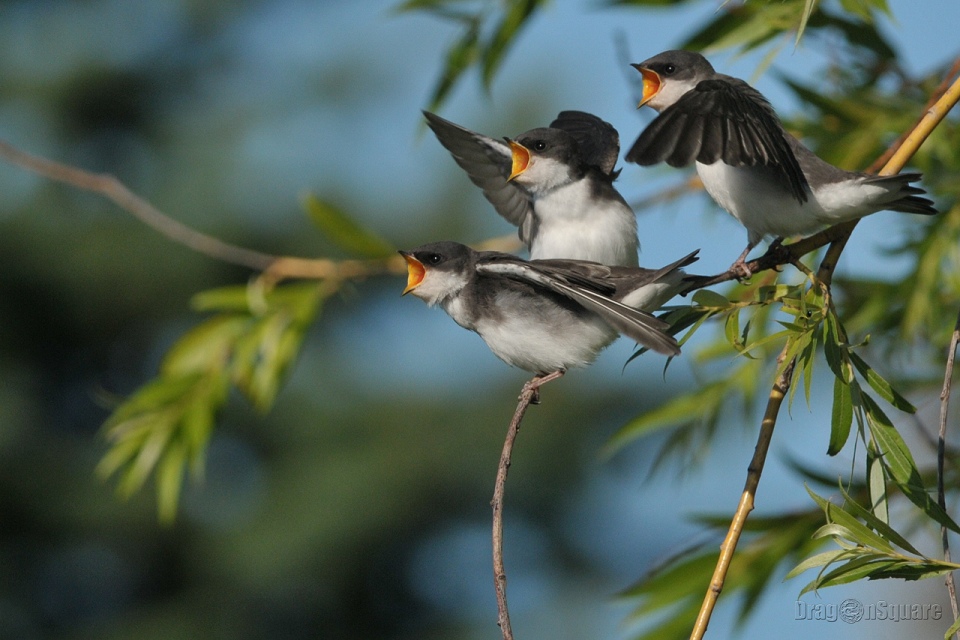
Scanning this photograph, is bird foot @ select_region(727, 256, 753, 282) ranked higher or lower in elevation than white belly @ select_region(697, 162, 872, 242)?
lower

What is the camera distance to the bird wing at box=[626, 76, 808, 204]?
124 centimetres

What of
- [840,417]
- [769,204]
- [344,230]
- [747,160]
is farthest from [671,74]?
[344,230]

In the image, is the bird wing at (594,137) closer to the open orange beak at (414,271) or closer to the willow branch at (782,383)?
the open orange beak at (414,271)

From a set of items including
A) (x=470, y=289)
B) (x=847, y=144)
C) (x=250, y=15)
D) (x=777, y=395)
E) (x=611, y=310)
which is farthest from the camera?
(x=250, y=15)

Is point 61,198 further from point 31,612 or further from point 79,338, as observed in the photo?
point 31,612

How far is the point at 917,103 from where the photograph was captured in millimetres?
2547

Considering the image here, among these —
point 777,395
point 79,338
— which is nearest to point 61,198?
point 79,338

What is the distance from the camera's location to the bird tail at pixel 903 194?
151 cm

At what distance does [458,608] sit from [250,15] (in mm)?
8780

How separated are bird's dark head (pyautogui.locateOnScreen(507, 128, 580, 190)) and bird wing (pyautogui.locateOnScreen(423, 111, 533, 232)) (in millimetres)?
160

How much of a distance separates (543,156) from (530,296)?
0.37m

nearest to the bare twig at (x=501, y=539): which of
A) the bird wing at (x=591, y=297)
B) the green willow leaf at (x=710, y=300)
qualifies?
the bird wing at (x=591, y=297)

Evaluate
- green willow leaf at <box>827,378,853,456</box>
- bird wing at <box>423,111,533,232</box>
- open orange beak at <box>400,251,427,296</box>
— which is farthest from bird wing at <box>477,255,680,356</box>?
bird wing at <box>423,111,533,232</box>

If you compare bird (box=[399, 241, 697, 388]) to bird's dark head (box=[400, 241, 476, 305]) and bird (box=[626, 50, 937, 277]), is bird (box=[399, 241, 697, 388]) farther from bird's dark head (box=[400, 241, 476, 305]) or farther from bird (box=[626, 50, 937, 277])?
bird (box=[626, 50, 937, 277])
